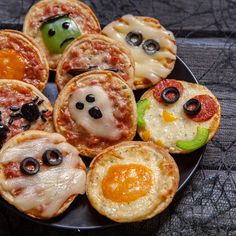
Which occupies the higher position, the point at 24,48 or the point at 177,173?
the point at 24,48

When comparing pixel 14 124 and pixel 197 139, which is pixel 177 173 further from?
pixel 14 124

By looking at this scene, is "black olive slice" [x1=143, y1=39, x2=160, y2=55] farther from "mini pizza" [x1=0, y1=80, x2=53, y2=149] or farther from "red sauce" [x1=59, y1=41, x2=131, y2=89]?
"mini pizza" [x1=0, y1=80, x2=53, y2=149]

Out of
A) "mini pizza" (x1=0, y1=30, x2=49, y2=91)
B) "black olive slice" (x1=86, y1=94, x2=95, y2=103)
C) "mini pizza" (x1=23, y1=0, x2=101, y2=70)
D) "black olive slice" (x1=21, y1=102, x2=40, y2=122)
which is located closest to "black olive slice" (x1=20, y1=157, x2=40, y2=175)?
"black olive slice" (x1=21, y1=102, x2=40, y2=122)

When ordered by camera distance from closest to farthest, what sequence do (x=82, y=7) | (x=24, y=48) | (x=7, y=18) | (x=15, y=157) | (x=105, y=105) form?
(x=15, y=157), (x=105, y=105), (x=24, y=48), (x=82, y=7), (x=7, y=18)

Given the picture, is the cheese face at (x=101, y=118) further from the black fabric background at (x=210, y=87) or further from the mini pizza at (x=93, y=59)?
the black fabric background at (x=210, y=87)

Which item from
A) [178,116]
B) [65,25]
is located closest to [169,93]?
[178,116]

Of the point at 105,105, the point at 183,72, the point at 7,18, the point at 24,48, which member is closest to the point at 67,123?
the point at 105,105

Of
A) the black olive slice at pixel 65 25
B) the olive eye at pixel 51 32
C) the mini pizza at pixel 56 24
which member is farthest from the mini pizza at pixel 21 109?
the black olive slice at pixel 65 25
